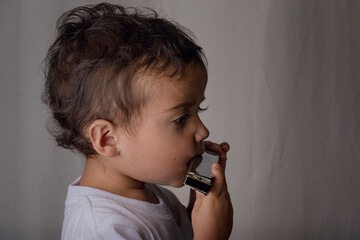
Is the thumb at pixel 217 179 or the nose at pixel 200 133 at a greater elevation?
the nose at pixel 200 133

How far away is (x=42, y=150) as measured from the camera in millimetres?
1168

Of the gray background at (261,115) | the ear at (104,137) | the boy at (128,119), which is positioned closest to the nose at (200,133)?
the boy at (128,119)

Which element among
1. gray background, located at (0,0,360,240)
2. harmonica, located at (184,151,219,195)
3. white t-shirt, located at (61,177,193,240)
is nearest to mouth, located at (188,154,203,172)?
harmonica, located at (184,151,219,195)

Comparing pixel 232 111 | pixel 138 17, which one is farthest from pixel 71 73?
pixel 232 111

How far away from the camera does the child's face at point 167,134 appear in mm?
670

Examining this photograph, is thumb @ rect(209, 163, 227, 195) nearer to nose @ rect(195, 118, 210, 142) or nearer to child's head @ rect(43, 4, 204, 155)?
nose @ rect(195, 118, 210, 142)

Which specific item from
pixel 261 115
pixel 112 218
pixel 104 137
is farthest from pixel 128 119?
pixel 261 115

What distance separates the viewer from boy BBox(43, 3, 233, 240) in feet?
2.19

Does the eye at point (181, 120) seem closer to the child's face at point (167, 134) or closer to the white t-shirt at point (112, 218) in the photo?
the child's face at point (167, 134)

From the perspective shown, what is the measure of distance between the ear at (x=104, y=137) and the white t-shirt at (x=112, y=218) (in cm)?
7

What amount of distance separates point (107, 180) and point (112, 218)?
0.28ft

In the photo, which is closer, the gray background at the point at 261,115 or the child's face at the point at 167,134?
the child's face at the point at 167,134

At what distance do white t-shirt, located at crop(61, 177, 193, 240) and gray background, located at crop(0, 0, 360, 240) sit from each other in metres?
0.44

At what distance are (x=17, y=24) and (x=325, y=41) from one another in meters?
0.81
